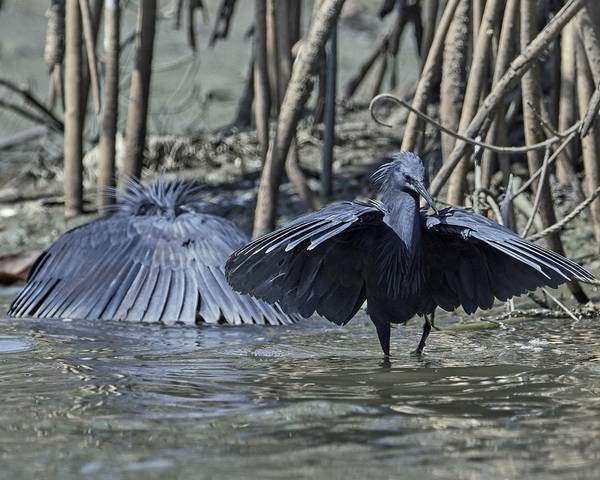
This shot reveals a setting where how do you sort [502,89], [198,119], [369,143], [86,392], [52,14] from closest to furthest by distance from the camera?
[86,392]
[502,89]
[52,14]
[369,143]
[198,119]

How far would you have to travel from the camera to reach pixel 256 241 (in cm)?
434

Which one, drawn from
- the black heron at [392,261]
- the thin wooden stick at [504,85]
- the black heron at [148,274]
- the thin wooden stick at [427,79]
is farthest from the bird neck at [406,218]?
the thin wooden stick at [427,79]

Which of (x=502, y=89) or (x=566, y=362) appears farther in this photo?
(x=502, y=89)

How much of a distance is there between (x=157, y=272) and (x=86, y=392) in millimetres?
2393

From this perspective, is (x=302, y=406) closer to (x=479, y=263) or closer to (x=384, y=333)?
(x=384, y=333)

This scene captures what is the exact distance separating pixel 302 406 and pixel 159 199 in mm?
3269

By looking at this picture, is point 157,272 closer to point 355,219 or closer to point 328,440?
point 355,219

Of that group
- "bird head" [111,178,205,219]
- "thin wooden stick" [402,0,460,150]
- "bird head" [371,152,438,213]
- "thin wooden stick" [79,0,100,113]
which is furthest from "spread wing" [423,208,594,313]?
"thin wooden stick" [79,0,100,113]

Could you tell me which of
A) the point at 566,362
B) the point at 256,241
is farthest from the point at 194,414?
the point at 566,362

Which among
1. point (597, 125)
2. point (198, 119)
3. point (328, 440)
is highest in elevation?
point (198, 119)

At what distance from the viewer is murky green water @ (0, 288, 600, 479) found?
2807 millimetres

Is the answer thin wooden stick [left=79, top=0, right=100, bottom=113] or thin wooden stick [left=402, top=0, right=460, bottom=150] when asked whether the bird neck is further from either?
thin wooden stick [left=79, top=0, right=100, bottom=113]

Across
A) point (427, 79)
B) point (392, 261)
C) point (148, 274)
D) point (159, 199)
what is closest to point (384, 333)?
point (392, 261)

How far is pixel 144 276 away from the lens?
617 cm
